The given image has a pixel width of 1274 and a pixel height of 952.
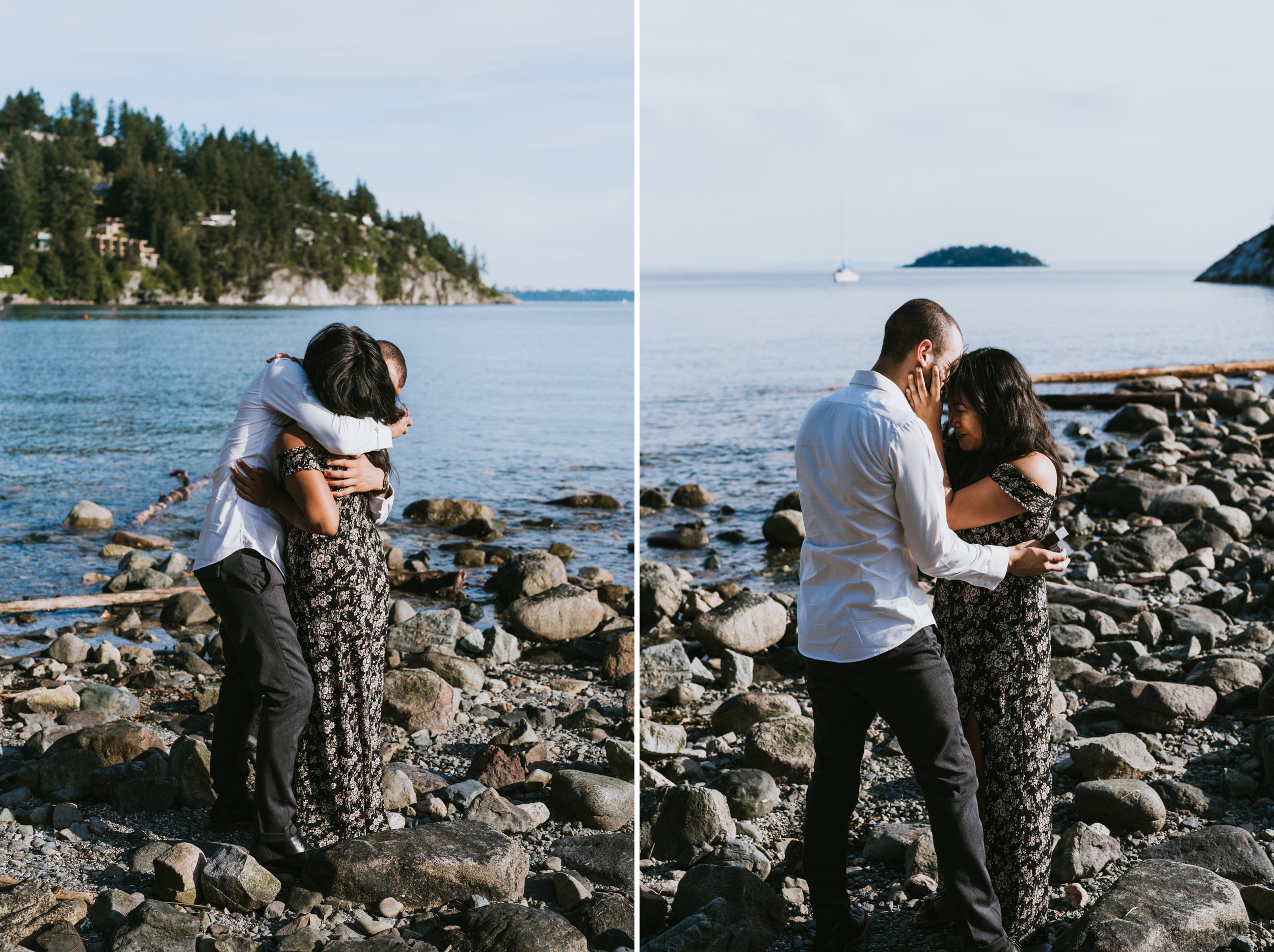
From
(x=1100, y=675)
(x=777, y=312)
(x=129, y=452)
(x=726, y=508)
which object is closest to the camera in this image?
(x=1100, y=675)

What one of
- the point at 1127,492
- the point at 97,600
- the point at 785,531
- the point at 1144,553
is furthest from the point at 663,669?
the point at 1127,492

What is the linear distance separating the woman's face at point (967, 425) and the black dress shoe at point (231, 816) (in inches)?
131

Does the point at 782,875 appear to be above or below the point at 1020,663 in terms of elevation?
below

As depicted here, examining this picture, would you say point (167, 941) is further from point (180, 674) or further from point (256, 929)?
point (180, 674)

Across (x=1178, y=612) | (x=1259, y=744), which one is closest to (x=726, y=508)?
(x=1178, y=612)

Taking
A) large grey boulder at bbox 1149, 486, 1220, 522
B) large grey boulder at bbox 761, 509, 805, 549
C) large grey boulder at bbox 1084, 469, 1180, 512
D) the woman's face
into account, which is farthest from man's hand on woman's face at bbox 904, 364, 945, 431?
large grey boulder at bbox 1084, 469, 1180, 512

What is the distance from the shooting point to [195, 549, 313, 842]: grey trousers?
4.07m

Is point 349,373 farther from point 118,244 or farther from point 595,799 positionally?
point 118,244

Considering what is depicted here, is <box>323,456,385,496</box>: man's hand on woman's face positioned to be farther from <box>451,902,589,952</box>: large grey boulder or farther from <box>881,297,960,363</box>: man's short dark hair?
<box>881,297,960,363</box>: man's short dark hair

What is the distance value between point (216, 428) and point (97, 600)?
1070 inches

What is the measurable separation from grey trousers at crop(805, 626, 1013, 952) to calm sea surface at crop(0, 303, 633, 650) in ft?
6.18

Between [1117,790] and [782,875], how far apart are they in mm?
1579

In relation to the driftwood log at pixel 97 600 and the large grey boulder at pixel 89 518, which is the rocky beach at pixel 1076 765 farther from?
Answer: the large grey boulder at pixel 89 518

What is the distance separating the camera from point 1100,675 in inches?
267
